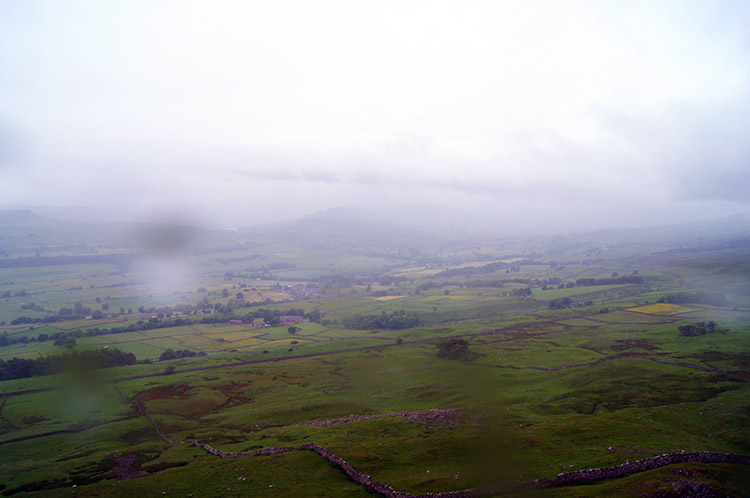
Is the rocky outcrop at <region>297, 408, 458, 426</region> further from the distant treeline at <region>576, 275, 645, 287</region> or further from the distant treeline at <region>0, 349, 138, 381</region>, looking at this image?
the distant treeline at <region>576, 275, 645, 287</region>

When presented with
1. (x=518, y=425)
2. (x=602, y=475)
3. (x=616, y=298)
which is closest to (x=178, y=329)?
(x=518, y=425)

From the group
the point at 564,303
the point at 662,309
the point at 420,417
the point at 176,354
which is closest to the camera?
the point at 420,417

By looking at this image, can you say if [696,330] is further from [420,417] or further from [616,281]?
[616,281]

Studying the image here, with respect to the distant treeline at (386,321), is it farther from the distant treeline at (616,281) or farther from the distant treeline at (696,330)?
the distant treeline at (616,281)

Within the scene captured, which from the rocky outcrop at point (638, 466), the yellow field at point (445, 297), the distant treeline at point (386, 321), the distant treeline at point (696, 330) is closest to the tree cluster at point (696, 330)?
the distant treeline at point (696, 330)

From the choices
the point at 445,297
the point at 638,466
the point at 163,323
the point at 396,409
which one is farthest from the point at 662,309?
the point at 163,323

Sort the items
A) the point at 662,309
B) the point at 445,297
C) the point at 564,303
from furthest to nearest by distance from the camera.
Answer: the point at 445,297 → the point at 564,303 → the point at 662,309
